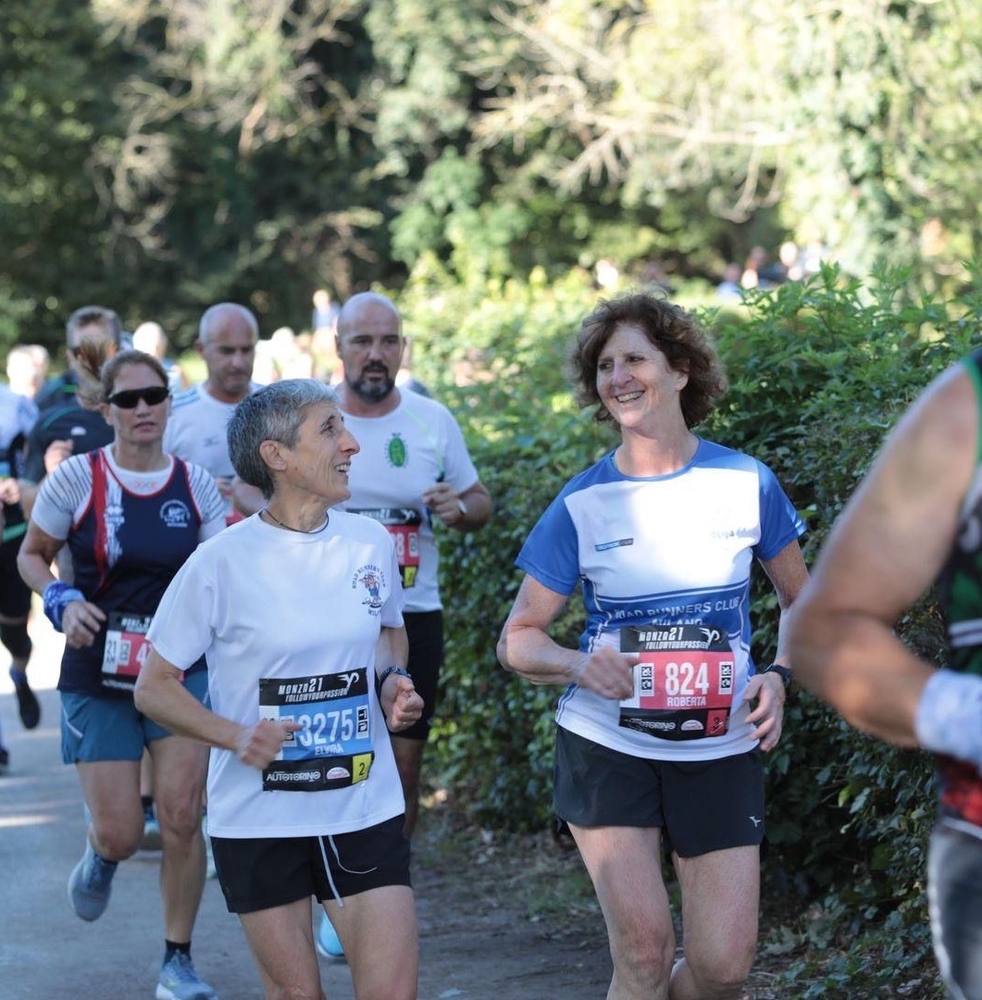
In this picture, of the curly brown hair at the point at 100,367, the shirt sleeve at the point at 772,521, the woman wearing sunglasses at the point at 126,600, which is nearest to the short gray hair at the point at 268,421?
the shirt sleeve at the point at 772,521

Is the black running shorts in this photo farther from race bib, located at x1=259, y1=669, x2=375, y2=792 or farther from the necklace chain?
the necklace chain

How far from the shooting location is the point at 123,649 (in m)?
6.04

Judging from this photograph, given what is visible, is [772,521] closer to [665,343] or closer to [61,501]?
[665,343]

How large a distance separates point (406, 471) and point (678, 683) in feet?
8.55

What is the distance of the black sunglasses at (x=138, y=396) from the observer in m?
6.12

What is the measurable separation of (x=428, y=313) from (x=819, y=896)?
499 inches

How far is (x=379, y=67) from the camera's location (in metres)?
40.1

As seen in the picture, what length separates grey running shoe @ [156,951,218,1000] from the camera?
18.9 feet

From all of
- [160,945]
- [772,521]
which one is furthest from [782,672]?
[160,945]

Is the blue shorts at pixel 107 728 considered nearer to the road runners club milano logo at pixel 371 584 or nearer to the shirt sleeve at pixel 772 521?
the road runners club milano logo at pixel 371 584

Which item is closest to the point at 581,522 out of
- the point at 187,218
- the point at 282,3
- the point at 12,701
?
the point at 12,701

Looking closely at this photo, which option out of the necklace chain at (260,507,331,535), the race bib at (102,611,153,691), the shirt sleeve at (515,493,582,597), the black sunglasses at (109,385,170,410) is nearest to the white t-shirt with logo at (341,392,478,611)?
the black sunglasses at (109,385,170,410)

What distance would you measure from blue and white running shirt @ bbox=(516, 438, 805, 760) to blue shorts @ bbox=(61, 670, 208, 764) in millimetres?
2013

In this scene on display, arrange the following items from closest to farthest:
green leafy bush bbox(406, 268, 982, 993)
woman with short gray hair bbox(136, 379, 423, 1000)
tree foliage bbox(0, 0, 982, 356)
Answer: woman with short gray hair bbox(136, 379, 423, 1000)
green leafy bush bbox(406, 268, 982, 993)
tree foliage bbox(0, 0, 982, 356)
